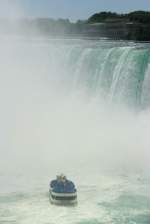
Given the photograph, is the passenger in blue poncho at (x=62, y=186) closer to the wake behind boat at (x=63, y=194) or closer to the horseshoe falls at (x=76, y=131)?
the wake behind boat at (x=63, y=194)

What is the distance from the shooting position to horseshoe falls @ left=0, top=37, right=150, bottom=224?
15672 millimetres

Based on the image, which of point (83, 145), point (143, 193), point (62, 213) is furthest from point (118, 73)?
point (62, 213)

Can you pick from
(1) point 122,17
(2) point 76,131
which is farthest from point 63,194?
(1) point 122,17

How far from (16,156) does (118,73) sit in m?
6.47

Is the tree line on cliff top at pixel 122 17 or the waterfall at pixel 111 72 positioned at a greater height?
the tree line on cliff top at pixel 122 17

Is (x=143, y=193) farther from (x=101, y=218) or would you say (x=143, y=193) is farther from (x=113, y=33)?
(x=113, y=33)

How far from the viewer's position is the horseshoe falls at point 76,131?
15.7m

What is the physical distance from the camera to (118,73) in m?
25.3

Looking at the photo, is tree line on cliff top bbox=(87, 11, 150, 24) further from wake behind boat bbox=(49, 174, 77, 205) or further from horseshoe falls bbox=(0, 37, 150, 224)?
wake behind boat bbox=(49, 174, 77, 205)

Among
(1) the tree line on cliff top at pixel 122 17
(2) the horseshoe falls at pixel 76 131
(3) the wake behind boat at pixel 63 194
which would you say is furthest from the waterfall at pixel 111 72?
(1) the tree line on cliff top at pixel 122 17

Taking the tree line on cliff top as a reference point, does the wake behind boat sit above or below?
below

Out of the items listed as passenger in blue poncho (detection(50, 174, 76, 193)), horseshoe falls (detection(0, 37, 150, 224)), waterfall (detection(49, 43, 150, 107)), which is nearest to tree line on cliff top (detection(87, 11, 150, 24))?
horseshoe falls (detection(0, 37, 150, 224))

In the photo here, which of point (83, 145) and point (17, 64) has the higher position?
point (17, 64)

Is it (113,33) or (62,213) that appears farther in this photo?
(113,33)
